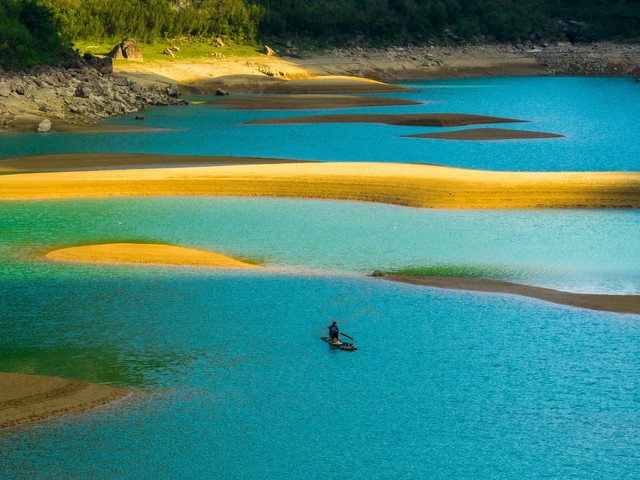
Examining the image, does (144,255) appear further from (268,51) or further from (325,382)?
(268,51)

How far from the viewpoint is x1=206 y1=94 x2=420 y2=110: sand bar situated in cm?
7206

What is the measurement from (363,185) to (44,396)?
2121cm

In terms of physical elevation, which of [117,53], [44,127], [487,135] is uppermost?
[487,135]

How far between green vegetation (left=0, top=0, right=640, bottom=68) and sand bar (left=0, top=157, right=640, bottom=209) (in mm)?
27287

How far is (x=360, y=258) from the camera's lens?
2784cm

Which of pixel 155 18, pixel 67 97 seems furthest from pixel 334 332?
pixel 155 18

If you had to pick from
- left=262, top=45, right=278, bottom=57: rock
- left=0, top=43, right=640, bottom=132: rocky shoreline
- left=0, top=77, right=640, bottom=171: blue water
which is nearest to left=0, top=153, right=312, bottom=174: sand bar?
left=0, top=77, right=640, bottom=171: blue water

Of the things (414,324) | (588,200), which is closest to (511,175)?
(588,200)

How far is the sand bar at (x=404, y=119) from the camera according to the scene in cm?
6100

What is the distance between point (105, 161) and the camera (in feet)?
147

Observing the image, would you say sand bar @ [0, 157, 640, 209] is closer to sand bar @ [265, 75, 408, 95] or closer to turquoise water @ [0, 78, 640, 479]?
turquoise water @ [0, 78, 640, 479]

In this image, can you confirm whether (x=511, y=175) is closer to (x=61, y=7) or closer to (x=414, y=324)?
(x=414, y=324)

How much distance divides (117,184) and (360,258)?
1367cm

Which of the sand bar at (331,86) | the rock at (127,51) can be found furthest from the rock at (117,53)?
the sand bar at (331,86)
